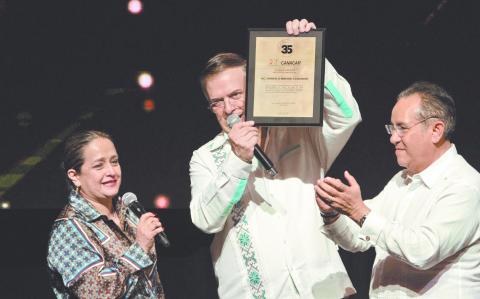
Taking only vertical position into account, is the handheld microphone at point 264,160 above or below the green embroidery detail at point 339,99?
below

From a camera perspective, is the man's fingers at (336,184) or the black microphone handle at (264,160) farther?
the black microphone handle at (264,160)

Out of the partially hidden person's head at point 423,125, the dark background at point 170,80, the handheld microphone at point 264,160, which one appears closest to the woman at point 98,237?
the handheld microphone at point 264,160

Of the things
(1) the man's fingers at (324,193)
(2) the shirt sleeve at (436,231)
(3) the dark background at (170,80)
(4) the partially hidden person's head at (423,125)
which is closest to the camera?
(2) the shirt sleeve at (436,231)

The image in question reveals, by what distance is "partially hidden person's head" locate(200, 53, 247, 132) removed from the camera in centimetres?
289

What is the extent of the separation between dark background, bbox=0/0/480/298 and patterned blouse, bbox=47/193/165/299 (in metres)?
1.31

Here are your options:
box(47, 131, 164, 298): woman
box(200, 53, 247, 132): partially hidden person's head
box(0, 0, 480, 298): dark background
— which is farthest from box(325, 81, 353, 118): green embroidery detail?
box(0, 0, 480, 298): dark background

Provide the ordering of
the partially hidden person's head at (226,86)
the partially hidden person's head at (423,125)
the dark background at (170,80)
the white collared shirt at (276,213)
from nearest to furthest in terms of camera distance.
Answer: the partially hidden person's head at (423,125)
the white collared shirt at (276,213)
the partially hidden person's head at (226,86)
the dark background at (170,80)

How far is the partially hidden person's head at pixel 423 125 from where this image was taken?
2.69 meters

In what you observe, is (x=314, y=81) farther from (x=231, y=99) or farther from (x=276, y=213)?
(x=276, y=213)

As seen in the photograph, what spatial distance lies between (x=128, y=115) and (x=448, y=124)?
7.43ft

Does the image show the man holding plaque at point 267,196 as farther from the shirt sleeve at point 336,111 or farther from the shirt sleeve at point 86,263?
the shirt sleeve at point 86,263

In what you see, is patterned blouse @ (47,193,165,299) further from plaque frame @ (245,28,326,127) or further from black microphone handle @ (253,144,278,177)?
plaque frame @ (245,28,326,127)

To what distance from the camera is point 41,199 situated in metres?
4.25

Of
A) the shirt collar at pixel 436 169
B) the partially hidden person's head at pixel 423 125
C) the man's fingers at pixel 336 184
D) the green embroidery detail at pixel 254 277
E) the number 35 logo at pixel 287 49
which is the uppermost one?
the number 35 logo at pixel 287 49
